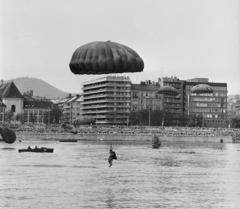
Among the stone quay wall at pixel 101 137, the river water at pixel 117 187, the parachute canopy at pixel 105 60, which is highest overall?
the parachute canopy at pixel 105 60

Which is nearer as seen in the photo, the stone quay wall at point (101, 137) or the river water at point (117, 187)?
the river water at point (117, 187)

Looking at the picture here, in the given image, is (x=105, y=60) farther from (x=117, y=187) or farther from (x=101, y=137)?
(x=101, y=137)

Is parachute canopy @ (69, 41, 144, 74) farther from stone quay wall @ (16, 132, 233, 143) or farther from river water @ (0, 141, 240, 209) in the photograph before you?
stone quay wall @ (16, 132, 233, 143)

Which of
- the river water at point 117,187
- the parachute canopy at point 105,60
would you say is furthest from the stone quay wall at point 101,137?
the parachute canopy at point 105,60

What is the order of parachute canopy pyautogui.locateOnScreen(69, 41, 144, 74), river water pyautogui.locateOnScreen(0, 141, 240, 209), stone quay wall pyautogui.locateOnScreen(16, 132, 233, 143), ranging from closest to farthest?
river water pyautogui.locateOnScreen(0, 141, 240, 209), parachute canopy pyautogui.locateOnScreen(69, 41, 144, 74), stone quay wall pyautogui.locateOnScreen(16, 132, 233, 143)

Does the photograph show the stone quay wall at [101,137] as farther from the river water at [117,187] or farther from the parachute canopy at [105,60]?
the parachute canopy at [105,60]

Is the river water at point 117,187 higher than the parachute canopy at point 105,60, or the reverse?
the parachute canopy at point 105,60

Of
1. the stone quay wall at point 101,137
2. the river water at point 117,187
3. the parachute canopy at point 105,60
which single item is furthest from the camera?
the stone quay wall at point 101,137

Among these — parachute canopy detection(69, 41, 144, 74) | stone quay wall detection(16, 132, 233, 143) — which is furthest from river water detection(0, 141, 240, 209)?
stone quay wall detection(16, 132, 233, 143)

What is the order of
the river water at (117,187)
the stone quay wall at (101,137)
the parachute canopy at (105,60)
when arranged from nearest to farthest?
1. the river water at (117,187)
2. the parachute canopy at (105,60)
3. the stone quay wall at (101,137)
